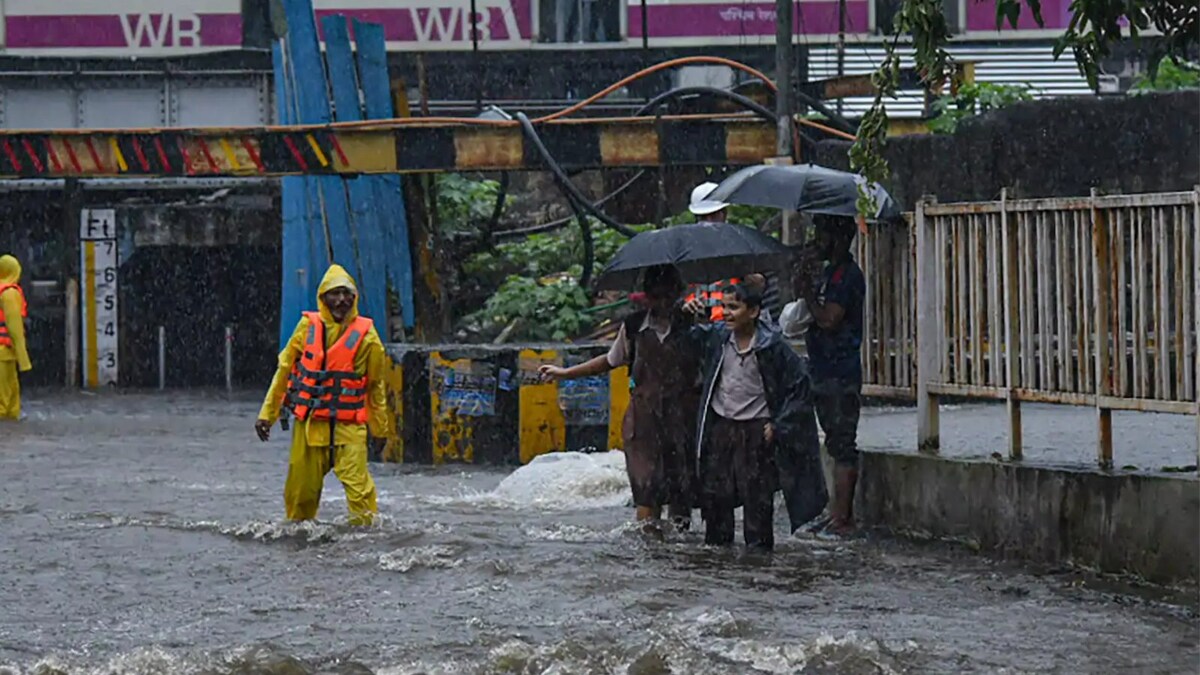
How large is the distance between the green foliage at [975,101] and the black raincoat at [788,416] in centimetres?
973

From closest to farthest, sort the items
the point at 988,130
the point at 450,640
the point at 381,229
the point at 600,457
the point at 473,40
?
the point at 450,640
the point at 600,457
the point at 988,130
the point at 381,229
the point at 473,40

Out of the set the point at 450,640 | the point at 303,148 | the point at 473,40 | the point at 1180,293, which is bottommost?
the point at 450,640

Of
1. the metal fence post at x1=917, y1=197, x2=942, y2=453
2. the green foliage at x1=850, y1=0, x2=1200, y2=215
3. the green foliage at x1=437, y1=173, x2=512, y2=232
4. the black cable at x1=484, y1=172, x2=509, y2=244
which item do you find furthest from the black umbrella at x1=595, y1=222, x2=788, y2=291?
the green foliage at x1=437, y1=173, x2=512, y2=232

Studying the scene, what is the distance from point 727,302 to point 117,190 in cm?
2042

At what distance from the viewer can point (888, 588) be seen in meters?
9.32

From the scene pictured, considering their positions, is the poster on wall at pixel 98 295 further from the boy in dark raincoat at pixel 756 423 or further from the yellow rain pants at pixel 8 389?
the boy in dark raincoat at pixel 756 423

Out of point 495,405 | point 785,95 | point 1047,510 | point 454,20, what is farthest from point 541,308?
point 1047,510

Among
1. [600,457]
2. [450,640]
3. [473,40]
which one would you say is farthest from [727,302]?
[473,40]

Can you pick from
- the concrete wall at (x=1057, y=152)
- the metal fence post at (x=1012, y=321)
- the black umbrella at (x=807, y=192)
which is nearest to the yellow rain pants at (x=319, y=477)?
the black umbrella at (x=807, y=192)

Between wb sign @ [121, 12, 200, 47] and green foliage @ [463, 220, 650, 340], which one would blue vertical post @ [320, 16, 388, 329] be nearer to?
green foliage @ [463, 220, 650, 340]

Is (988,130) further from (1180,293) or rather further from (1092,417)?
(1180,293)

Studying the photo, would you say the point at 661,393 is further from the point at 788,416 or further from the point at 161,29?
the point at 161,29

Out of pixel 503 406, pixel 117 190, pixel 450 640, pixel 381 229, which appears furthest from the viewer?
pixel 117 190

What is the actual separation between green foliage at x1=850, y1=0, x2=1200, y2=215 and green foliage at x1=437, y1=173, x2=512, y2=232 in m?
16.1
